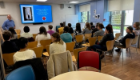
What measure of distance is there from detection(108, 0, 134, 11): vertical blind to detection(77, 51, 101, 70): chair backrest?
5193mm

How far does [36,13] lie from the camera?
841 cm

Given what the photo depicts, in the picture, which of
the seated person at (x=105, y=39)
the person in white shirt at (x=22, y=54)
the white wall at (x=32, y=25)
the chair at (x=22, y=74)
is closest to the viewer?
the chair at (x=22, y=74)

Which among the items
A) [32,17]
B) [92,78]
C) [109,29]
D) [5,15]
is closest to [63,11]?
[32,17]

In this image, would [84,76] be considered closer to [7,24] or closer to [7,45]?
[7,45]

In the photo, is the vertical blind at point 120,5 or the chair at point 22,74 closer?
the chair at point 22,74

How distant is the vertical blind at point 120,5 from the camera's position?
608 cm

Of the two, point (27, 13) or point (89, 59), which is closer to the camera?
point (89, 59)

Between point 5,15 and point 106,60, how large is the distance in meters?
7.16

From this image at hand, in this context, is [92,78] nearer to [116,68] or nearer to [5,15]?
[116,68]

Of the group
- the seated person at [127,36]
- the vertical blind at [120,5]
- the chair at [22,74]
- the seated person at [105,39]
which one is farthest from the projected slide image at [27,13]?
the chair at [22,74]

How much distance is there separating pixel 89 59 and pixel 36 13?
7249mm

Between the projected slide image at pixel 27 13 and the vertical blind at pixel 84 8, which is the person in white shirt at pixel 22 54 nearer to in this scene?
the projected slide image at pixel 27 13

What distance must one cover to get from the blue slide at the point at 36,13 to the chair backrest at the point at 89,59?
7035 millimetres

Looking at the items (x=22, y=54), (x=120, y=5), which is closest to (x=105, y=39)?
(x=22, y=54)
